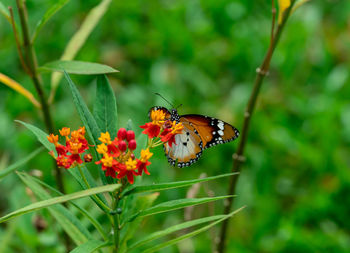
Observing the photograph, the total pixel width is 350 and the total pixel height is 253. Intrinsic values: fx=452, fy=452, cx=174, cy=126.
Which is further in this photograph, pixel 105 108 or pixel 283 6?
pixel 283 6

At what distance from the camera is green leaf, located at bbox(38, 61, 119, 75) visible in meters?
1.04

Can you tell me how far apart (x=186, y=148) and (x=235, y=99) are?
1430 mm

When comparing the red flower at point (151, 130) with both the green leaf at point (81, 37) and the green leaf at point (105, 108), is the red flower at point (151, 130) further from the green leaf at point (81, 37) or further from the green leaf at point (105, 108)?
the green leaf at point (81, 37)

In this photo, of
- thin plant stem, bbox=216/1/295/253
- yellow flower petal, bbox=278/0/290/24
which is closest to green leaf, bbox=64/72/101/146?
thin plant stem, bbox=216/1/295/253

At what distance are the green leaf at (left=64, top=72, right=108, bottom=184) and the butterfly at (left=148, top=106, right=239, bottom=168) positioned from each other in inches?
12.6

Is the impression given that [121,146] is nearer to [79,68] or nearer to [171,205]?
[171,205]

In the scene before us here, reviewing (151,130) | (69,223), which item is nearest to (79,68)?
(151,130)

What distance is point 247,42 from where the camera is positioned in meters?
2.86

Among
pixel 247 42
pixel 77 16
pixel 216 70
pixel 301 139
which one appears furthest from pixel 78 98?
pixel 77 16

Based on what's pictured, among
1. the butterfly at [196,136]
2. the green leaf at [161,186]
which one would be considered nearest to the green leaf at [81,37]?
the butterfly at [196,136]

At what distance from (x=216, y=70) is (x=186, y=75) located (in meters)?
0.29

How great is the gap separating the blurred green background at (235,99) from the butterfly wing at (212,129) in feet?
2.94

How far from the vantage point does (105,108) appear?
3.41ft

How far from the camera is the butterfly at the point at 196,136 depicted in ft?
4.33
